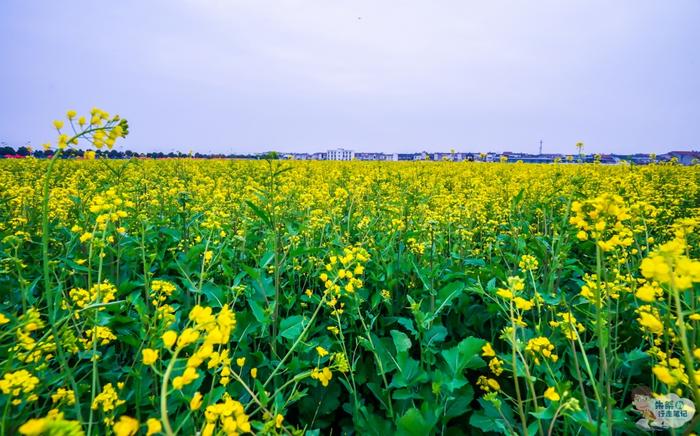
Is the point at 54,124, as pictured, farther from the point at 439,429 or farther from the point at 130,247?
the point at 439,429

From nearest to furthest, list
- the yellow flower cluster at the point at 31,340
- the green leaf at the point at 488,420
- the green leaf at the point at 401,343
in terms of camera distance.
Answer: the yellow flower cluster at the point at 31,340 < the green leaf at the point at 488,420 < the green leaf at the point at 401,343

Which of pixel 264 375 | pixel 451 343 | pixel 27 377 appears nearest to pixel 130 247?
pixel 264 375

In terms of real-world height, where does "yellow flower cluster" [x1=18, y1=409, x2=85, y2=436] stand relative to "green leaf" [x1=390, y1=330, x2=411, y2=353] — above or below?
above

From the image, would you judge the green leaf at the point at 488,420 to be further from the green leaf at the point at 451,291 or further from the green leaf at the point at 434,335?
the green leaf at the point at 451,291

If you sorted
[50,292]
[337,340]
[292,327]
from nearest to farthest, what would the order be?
[50,292], [337,340], [292,327]

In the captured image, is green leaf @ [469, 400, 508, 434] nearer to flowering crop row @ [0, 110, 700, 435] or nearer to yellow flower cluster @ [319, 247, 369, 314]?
flowering crop row @ [0, 110, 700, 435]

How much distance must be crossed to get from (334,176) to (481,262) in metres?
6.47

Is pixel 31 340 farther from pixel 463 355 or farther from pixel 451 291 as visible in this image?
pixel 451 291

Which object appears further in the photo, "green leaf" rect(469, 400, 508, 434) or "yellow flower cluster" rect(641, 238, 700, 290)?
"green leaf" rect(469, 400, 508, 434)

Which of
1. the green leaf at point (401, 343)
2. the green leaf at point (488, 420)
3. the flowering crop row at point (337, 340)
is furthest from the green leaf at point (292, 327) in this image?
the green leaf at point (488, 420)

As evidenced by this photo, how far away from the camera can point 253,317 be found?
195cm

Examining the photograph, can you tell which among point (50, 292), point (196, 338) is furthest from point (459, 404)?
point (50, 292)

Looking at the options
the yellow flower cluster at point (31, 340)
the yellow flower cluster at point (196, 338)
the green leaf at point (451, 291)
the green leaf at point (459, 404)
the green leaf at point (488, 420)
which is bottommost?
the green leaf at point (488, 420)

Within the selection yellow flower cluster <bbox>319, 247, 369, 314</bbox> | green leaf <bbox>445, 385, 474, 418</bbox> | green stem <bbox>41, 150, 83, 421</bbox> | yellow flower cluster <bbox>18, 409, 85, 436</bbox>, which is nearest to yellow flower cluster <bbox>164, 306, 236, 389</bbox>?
yellow flower cluster <bbox>18, 409, 85, 436</bbox>
